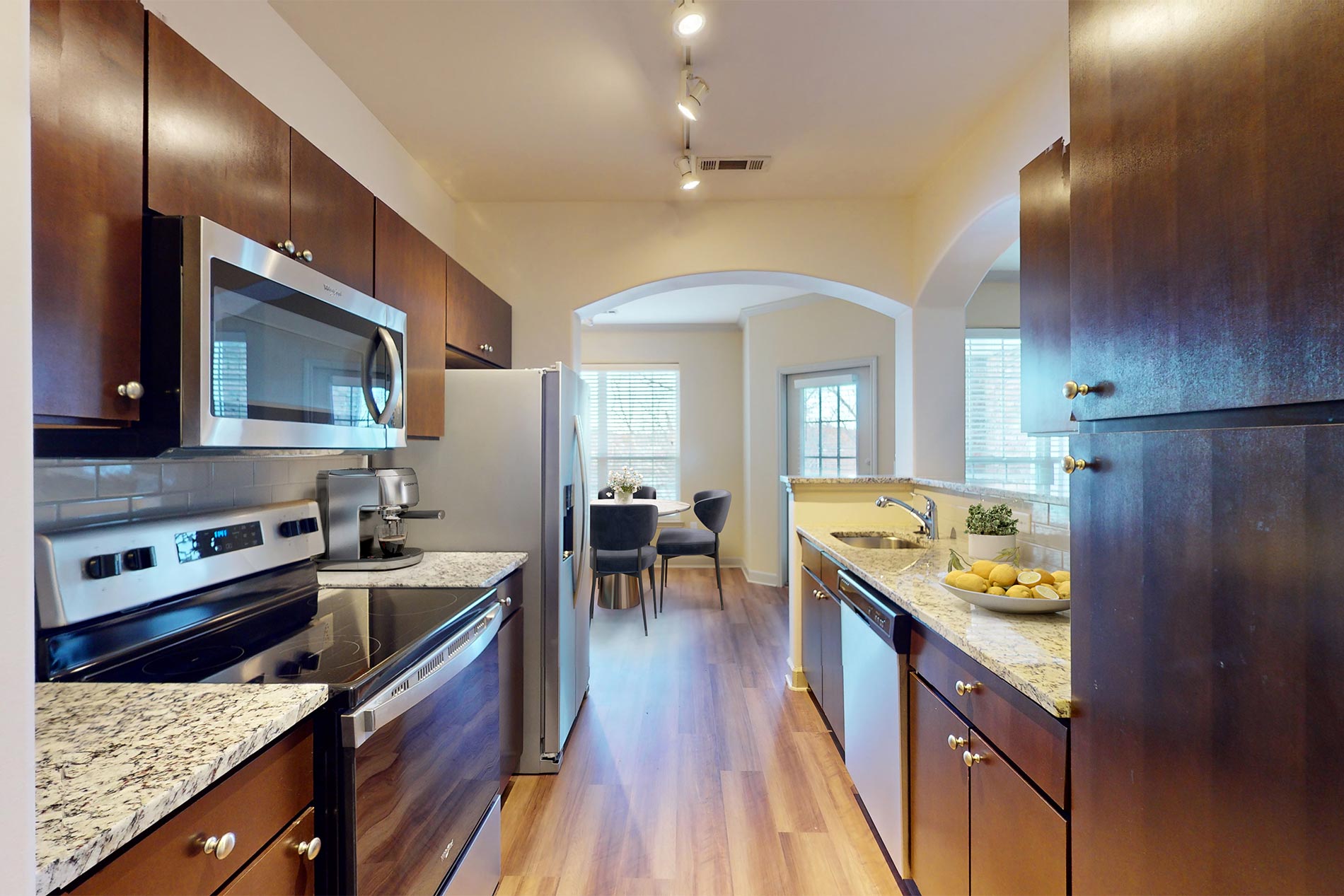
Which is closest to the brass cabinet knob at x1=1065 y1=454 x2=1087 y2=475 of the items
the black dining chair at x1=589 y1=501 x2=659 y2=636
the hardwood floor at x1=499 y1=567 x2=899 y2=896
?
the hardwood floor at x1=499 y1=567 x2=899 y2=896

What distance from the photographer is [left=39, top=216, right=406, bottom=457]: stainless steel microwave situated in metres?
1.08

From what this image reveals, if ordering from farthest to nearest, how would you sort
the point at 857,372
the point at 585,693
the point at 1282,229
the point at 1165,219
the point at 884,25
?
the point at 857,372 < the point at 585,693 < the point at 884,25 < the point at 1165,219 < the point at 1282,229

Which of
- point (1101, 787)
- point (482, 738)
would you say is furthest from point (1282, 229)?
point (482, 738)

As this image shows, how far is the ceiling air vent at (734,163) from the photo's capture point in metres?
2.72

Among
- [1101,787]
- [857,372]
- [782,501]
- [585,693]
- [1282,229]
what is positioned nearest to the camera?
[1282,229]

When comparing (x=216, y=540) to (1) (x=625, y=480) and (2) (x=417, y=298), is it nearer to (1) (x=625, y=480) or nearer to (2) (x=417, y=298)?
(2) (x=417, y=298)

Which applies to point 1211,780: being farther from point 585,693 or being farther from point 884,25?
point 585,693

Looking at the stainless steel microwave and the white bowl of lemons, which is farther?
the white bowl of lemons

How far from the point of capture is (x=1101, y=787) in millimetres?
864

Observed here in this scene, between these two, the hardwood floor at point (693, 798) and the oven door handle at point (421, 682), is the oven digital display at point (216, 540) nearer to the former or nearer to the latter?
the oven door handle at point (421, 682)

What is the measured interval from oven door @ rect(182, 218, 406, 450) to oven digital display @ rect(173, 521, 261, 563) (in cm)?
31

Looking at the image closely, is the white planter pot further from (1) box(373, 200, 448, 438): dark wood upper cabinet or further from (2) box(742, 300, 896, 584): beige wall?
(2) box(742, 300, 896, 584): beige wall

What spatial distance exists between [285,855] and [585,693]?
7.18 ft

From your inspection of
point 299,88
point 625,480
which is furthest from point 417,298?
point 625,480
